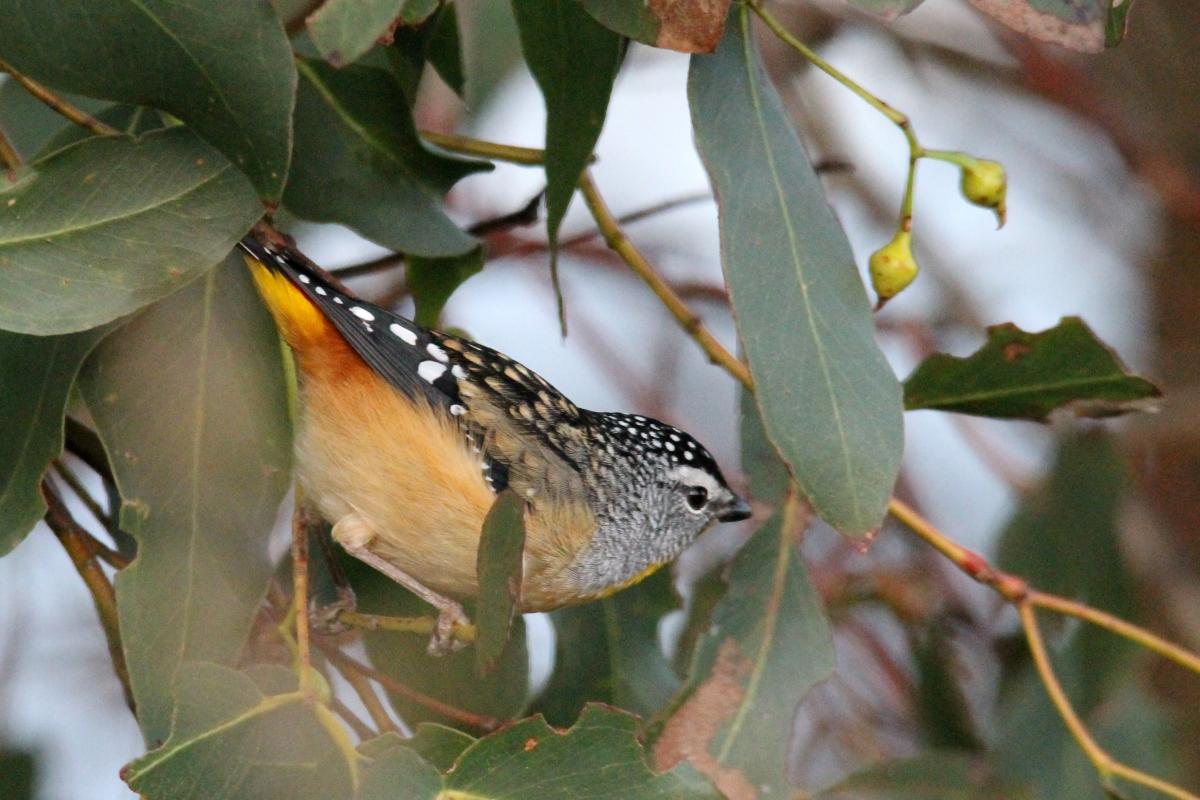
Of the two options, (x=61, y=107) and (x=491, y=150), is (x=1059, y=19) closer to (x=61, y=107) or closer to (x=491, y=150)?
(x=491, y=150)

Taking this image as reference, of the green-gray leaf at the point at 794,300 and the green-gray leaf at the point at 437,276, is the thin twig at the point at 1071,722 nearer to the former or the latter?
the green-gray leaf at the point at 794,300

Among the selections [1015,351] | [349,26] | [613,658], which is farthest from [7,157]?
[1015,351]

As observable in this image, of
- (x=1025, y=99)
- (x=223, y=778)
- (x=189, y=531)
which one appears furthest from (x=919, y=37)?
(x=223, y=778)

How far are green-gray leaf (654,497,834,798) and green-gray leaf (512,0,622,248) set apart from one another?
87cm

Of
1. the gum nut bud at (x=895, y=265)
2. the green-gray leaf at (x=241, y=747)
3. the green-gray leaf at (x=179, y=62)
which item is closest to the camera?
the green-gray leaf at (x=241, y=747)

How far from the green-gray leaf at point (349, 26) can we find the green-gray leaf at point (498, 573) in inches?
23.0

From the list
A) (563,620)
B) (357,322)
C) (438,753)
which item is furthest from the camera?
(563,620)

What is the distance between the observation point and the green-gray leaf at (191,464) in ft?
6.75

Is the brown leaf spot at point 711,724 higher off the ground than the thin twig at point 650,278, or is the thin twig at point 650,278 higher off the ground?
the thin twig at point 650,278

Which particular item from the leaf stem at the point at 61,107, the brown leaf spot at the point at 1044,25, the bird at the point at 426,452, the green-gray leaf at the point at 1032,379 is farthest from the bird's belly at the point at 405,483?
the brown leaf spot at the point at 1044,25

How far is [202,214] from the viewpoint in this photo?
188 centimetres

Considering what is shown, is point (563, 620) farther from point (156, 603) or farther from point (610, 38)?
point (610, 38)

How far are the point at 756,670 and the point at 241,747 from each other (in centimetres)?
104

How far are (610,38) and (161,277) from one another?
2.51ft
